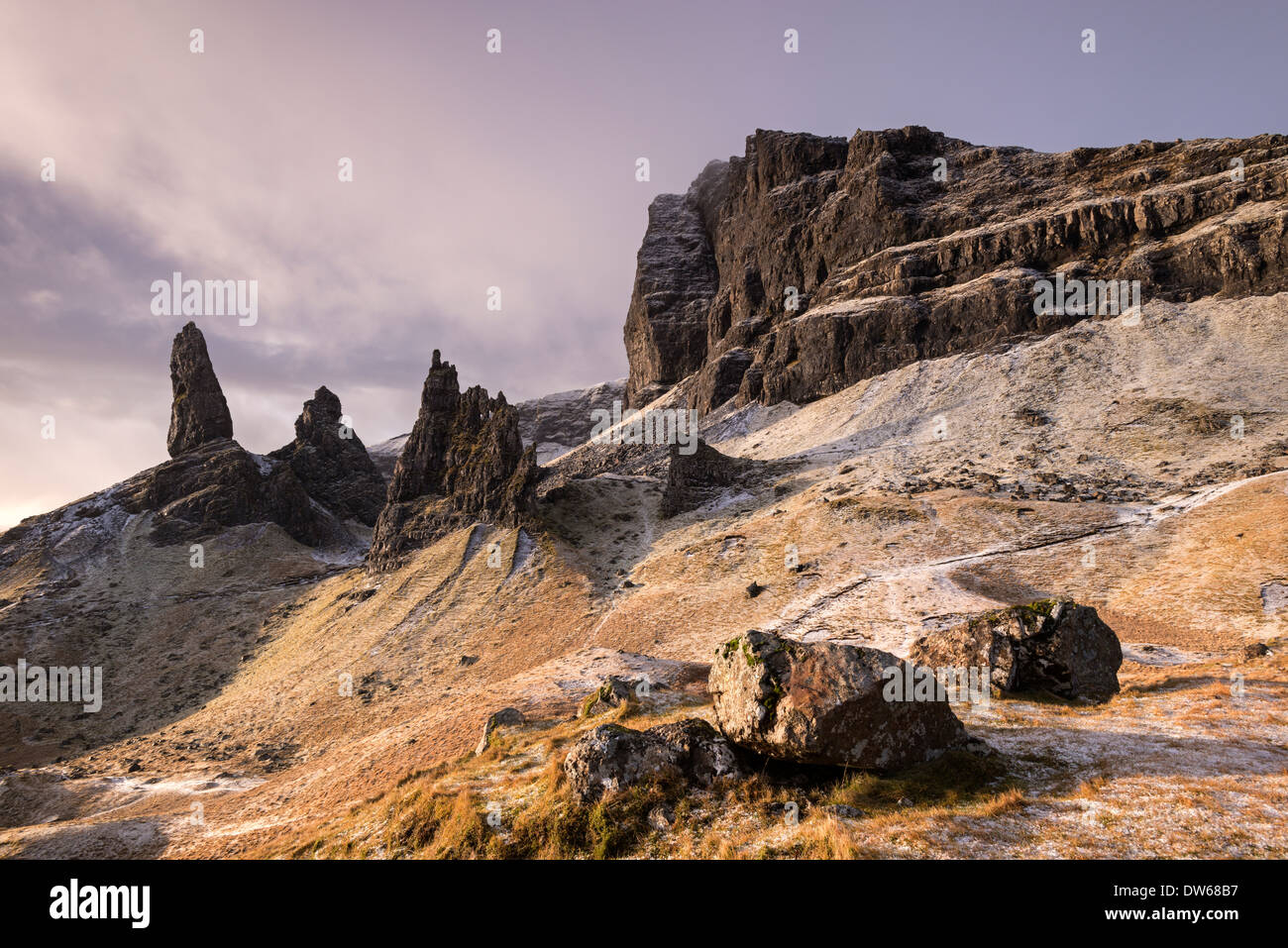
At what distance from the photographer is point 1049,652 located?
17.6 m

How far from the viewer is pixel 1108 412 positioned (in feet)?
182

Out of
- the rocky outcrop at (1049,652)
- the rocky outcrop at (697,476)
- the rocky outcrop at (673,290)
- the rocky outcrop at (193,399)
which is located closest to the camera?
the rocky outcrop at (1049,652)

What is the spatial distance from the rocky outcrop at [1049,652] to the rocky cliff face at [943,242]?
239 feet

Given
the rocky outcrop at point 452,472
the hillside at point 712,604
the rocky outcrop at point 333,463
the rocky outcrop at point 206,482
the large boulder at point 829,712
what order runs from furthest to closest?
1. the rocky outcrop at point 333,463
2. the rocky outcrop at point 206,482
3. the rocky outcrop at point 452,472
4. the large boulder at point 829,712
5. the hillside at point 712,604

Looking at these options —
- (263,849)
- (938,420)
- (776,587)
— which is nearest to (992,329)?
(938,420)

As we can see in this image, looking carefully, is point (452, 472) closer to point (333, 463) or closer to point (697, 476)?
point (697, 476)

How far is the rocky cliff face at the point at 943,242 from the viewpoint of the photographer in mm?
72750

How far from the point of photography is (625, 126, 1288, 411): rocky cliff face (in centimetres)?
7275

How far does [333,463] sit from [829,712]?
5087 inches

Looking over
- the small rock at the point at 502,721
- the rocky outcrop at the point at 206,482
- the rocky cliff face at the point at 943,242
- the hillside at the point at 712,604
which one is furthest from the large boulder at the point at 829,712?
the rocky outcrop at the point at 206,482

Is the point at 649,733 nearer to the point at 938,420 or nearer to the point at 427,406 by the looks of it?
the point at 938,420

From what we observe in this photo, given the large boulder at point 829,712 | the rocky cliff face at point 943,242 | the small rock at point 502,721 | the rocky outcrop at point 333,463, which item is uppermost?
the rocky cliff face at point 943,242

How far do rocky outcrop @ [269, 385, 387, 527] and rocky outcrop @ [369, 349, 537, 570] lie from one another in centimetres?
5001

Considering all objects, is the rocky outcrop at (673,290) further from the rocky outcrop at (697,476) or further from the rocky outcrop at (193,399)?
the rocky outcrop at (193,399)
